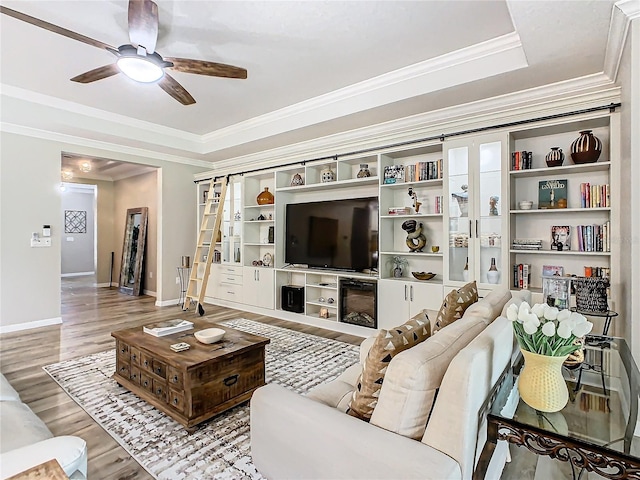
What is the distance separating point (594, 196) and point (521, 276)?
95cm

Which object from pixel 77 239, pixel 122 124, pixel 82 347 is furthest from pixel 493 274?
pixel 77 239

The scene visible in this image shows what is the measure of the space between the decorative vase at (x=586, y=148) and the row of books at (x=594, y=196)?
0.24 metres

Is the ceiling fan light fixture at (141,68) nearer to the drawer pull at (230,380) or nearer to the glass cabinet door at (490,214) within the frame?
the drawer pull at (230,380)

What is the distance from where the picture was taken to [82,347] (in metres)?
3.80

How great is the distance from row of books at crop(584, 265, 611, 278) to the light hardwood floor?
241 cm

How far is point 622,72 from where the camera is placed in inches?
94.0

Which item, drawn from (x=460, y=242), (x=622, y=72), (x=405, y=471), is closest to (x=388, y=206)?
(x=460, y=242)

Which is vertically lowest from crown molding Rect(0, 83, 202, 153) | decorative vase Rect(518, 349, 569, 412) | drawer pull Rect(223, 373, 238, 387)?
drawer pull Rect(223, 373, 238, 387)

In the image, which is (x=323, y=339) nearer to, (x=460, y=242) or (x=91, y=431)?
(x=460, y=242)

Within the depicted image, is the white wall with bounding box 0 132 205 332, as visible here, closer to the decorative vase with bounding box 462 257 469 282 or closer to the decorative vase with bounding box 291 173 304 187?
the decorative vase with bounding box 291 173 304 187

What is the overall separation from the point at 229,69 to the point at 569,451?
3005mm

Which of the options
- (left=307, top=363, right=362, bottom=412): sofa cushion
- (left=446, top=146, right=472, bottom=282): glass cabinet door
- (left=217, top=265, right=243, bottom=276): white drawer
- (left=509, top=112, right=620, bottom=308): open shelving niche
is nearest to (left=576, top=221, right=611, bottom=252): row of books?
(left=509, top=112, right=620, bottom=308): open shelving niche

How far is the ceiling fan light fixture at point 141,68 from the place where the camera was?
97.9 inches

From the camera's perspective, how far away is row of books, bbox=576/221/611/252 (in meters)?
2.94
